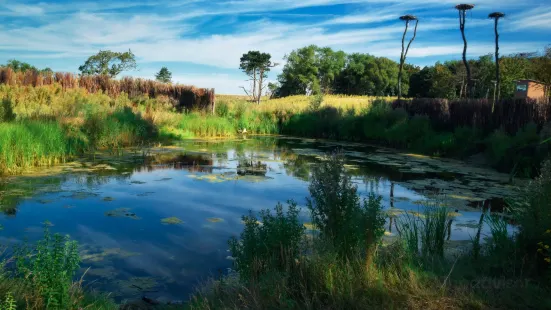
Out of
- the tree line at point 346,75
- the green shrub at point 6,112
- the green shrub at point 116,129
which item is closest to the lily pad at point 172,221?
the green shrub at point 6,112

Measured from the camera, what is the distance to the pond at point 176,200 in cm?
451

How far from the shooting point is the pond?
4512 millimetres

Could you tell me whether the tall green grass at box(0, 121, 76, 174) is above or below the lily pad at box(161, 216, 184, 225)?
above

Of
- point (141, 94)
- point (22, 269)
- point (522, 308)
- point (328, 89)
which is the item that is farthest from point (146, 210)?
point (328, 89)

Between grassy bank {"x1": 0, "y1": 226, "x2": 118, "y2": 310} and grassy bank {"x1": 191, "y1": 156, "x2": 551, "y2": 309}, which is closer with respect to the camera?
grassy bank {"x1": 0, "y1": 226, "x2": 118, "y2": 310}

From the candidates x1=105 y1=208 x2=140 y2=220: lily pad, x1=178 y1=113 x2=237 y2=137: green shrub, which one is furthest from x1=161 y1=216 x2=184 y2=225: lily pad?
x1=178 y1=113 x2=237 y2=137: green shrub

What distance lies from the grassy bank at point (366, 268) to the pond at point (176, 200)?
771mm

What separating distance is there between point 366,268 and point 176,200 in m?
4.54

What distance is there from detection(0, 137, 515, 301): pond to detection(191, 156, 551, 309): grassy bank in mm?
771

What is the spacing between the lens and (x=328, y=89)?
60500 mm

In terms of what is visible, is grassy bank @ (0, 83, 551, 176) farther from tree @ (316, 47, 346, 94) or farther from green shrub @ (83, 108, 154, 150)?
tree @ (316, 47, 346, 94)

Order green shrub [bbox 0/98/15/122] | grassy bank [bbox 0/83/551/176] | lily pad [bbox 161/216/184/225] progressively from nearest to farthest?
lily pad [bbox 161/216/184/225], grassy bank [bbox 0/83/551/176], green shrub [bbox 0/98/15/122]

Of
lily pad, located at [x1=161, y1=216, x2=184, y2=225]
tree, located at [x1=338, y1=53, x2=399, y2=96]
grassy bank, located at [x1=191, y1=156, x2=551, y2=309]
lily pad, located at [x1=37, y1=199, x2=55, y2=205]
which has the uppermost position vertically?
tree, located at [x1=338, y1=53, x2=399, y2=96]

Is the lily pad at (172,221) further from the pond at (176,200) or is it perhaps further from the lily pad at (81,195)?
the lily pad at (81,195)
